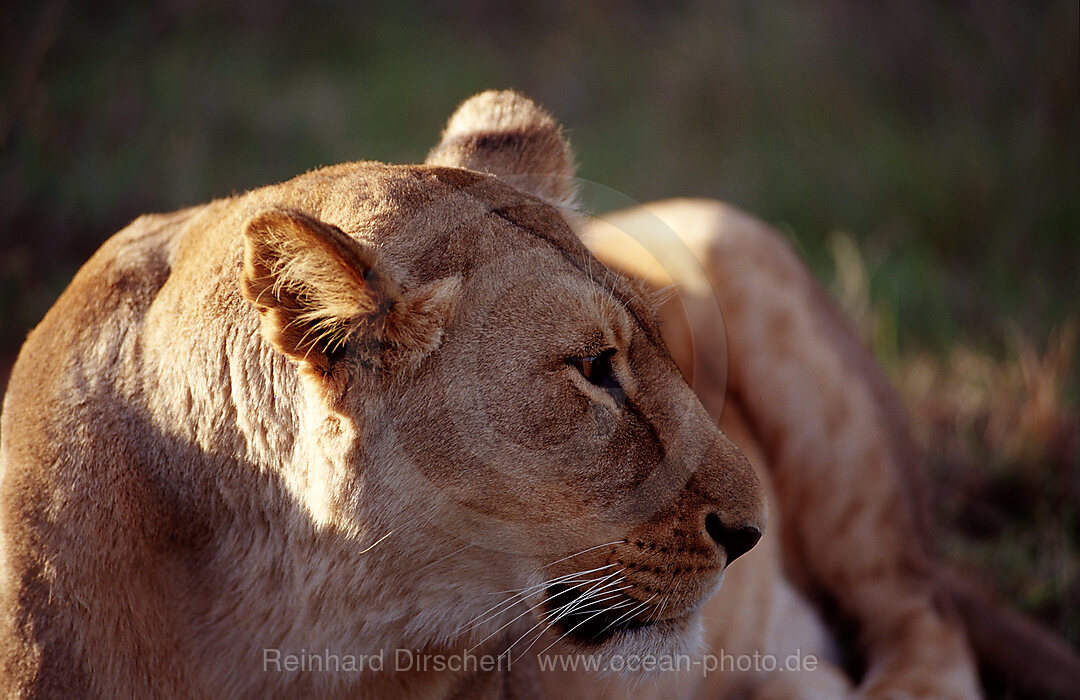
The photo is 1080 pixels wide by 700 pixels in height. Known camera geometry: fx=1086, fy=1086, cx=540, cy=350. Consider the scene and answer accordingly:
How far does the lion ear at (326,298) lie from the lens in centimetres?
140

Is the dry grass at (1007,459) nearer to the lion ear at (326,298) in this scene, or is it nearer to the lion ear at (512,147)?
the lion ear at (512,147)

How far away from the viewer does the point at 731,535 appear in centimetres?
167

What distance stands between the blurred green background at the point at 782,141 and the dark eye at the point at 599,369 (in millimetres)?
2011

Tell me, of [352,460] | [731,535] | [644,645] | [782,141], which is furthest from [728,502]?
[782,141]

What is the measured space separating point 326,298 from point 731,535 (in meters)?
0.72

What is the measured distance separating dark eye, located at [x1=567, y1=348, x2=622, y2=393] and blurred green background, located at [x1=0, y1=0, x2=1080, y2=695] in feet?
6.60

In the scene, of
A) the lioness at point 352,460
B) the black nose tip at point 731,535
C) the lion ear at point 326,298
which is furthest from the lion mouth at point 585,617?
the lion ear at point 326,298

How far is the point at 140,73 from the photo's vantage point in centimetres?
592

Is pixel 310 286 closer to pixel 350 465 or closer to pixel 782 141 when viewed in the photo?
pixel 350 465

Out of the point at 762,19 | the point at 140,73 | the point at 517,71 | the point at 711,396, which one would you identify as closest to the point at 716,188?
the point at 762,19

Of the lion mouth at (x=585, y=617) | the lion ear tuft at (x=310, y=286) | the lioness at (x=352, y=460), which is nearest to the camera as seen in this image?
the lion ear tuft at (x=310, y=286)

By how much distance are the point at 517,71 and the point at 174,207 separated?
3.56m

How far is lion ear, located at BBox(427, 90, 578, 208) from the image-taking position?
1972 mm

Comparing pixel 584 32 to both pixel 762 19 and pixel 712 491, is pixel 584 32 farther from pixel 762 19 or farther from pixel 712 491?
pixel 712 491
